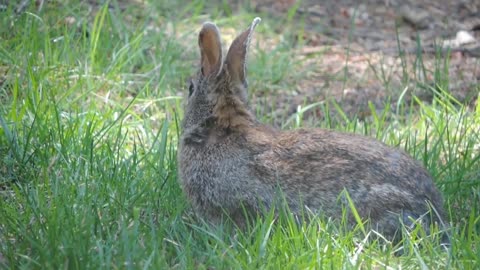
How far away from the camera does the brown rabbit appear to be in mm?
4551

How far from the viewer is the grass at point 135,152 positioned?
13.1ft

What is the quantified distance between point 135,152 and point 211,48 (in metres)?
0.68

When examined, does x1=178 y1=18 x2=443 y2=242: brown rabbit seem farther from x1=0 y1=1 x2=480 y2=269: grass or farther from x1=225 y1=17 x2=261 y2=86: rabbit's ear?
x1=0 y1=1 x2=480 y2=269: grass

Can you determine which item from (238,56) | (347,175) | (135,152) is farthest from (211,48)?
(347,175)

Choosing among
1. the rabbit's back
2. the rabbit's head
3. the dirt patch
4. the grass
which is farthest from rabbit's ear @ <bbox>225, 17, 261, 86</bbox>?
the dirt patch

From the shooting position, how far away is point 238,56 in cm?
492

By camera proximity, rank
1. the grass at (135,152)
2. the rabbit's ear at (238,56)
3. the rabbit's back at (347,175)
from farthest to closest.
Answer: the rabbit's ear at (238,56)
the rabbit's back at (347,175)
the grass at (135,152)

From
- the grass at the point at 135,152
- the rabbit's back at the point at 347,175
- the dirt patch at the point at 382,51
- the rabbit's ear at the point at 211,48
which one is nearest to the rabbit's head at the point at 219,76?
the rabbit's ear at the point at 211,48

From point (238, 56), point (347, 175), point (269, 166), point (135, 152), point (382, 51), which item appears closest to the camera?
point (347, 175)

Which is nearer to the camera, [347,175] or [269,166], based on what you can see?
[347,175]

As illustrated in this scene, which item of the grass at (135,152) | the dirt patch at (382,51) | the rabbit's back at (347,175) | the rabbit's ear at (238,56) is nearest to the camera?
the grass at (135,152)

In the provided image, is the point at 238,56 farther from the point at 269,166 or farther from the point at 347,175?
the point at 347,175

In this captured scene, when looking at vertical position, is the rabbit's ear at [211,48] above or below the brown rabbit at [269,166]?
above

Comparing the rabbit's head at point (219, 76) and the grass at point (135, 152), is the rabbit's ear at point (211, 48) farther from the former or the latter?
the grass at point (135, 152)
